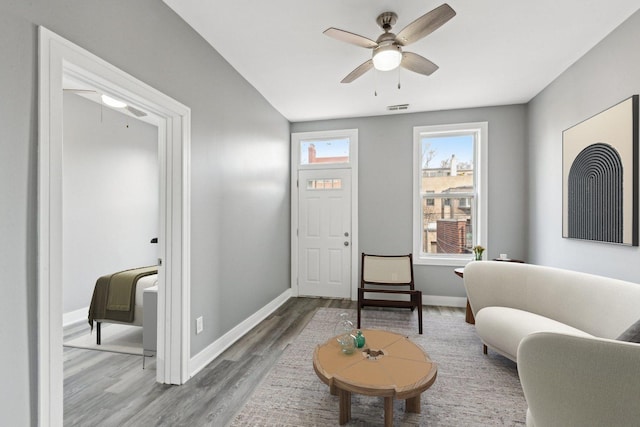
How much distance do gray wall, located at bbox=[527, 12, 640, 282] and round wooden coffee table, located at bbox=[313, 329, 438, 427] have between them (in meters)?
1.81

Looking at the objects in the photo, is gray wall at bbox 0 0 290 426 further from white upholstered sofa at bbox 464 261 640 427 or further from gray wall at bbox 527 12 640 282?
gray wall at bbox 527 12 640 282

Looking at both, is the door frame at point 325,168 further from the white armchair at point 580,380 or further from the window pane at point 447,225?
the white armchair at point 580,380

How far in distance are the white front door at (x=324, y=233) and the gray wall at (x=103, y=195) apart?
2.30 m

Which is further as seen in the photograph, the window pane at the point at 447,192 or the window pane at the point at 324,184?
the window pane at the point at 324,184

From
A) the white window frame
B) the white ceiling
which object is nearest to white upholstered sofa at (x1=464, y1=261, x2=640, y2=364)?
the white window frame

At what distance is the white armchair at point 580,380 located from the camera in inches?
38.9

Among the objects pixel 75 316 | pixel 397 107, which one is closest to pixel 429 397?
pixel 397 107

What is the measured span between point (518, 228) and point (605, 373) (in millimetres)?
3295

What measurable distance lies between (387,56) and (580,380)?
2.10m

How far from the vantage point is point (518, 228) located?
3.84 m

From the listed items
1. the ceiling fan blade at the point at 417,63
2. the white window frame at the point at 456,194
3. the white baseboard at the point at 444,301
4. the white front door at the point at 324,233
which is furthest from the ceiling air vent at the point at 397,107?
the white baseboard at the point at 444,301

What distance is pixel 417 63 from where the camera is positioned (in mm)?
2307

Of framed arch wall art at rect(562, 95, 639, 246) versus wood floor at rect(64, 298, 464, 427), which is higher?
framed arch wall art at rect(562, 95, 639, 246)

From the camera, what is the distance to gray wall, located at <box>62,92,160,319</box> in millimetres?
3373
